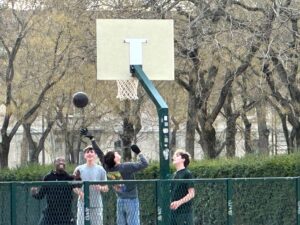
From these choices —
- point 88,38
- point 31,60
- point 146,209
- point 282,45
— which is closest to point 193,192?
point 146,209

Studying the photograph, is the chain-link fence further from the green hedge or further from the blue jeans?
the green hedge

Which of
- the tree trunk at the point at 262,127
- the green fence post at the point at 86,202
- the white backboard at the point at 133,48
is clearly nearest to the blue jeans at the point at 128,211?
the green fence post at the point at 86,202

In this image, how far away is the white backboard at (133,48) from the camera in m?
17.0

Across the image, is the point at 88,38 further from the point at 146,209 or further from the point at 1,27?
the point at 146,209

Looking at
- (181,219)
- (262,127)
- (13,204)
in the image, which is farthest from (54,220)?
(262,127)

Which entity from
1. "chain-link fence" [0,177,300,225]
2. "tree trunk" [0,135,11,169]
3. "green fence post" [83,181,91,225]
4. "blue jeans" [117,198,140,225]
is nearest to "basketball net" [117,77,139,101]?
"chain-link fence" [0,177,300,225]

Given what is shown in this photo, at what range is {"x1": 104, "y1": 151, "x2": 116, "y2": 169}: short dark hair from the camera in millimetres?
15164

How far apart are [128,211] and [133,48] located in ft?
12.1

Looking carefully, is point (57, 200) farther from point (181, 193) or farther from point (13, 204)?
point (181, 193)

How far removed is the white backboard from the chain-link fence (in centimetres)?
296

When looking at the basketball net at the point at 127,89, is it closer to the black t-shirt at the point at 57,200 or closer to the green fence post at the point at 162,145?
the green fence post at the point at 162,145

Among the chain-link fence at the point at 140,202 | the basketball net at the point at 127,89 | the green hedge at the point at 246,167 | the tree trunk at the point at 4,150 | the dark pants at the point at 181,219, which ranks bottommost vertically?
the dark pants at the point at 181,219

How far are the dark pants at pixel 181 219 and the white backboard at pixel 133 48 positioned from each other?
3591mm

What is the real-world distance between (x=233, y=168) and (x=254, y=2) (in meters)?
6.35
